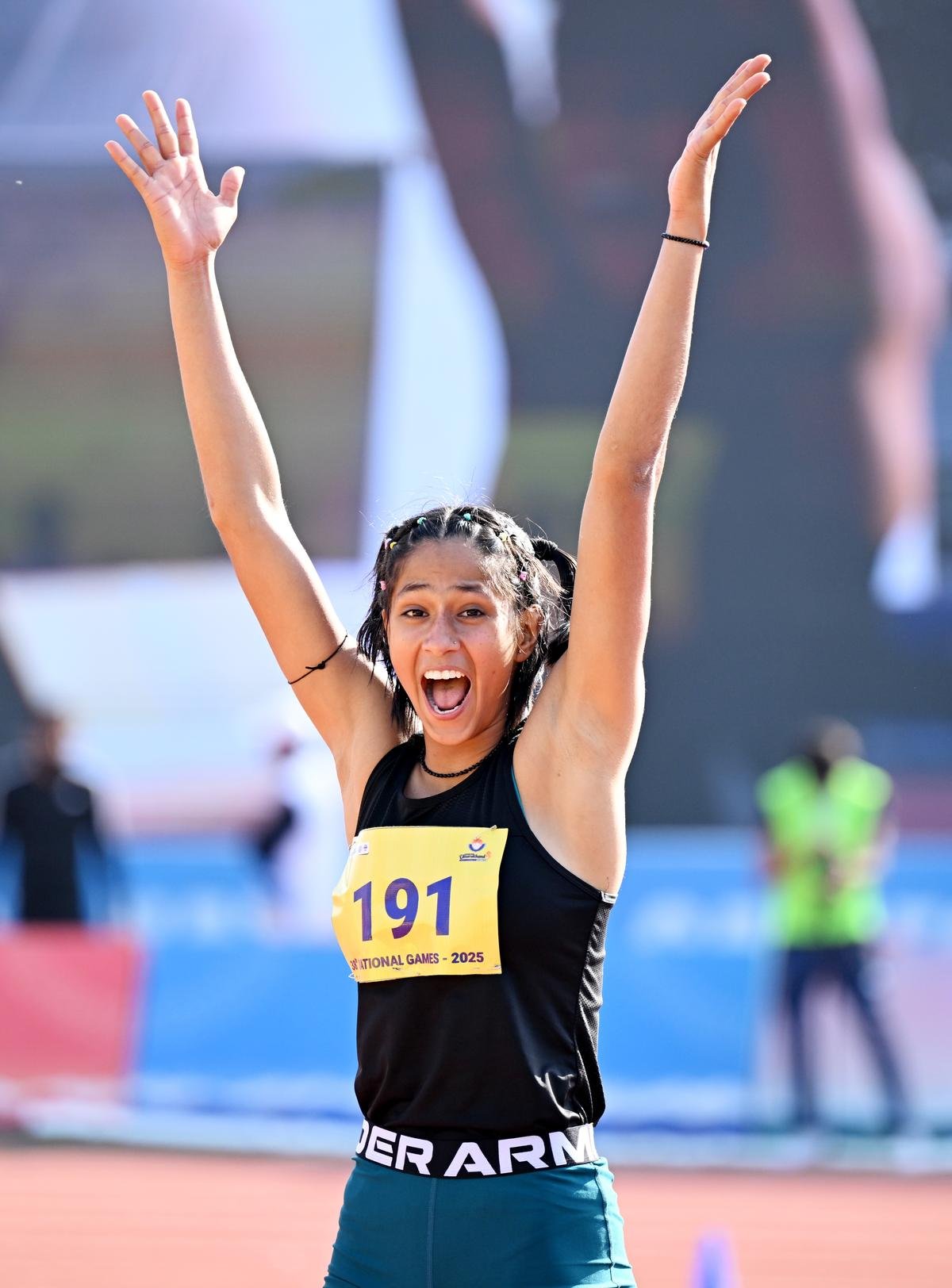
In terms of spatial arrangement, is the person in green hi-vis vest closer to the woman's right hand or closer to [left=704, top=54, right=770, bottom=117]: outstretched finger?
the woman's right hand

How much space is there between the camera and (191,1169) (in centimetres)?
707

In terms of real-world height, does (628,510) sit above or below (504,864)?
above

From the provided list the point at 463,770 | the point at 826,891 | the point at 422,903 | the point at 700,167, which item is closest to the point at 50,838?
the point at 826,891

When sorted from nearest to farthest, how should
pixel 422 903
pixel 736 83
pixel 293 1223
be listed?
pixel 422 903 → pixel 736 83 → pixel 293 1223

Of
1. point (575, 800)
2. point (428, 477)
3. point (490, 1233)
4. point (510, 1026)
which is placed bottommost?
point (490, 1233)

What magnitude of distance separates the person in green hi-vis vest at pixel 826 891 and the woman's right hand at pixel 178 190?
5.21 meters

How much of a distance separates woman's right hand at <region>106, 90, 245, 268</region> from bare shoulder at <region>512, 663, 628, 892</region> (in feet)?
2.92

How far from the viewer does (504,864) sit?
2.05 metres

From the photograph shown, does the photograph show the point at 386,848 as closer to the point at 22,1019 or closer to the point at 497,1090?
the point at 497,1090

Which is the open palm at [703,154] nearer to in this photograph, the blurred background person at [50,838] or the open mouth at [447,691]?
the open mouth at [447,691]

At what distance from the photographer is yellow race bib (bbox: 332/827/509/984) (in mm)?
2012

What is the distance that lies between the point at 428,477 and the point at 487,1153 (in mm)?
5985

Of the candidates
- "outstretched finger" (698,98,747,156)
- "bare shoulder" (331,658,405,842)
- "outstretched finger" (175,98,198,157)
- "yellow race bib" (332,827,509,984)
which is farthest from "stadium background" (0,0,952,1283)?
"outstretched finger" (698,98,747,156)

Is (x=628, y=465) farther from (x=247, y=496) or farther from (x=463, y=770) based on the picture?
(x=247, y=496)
